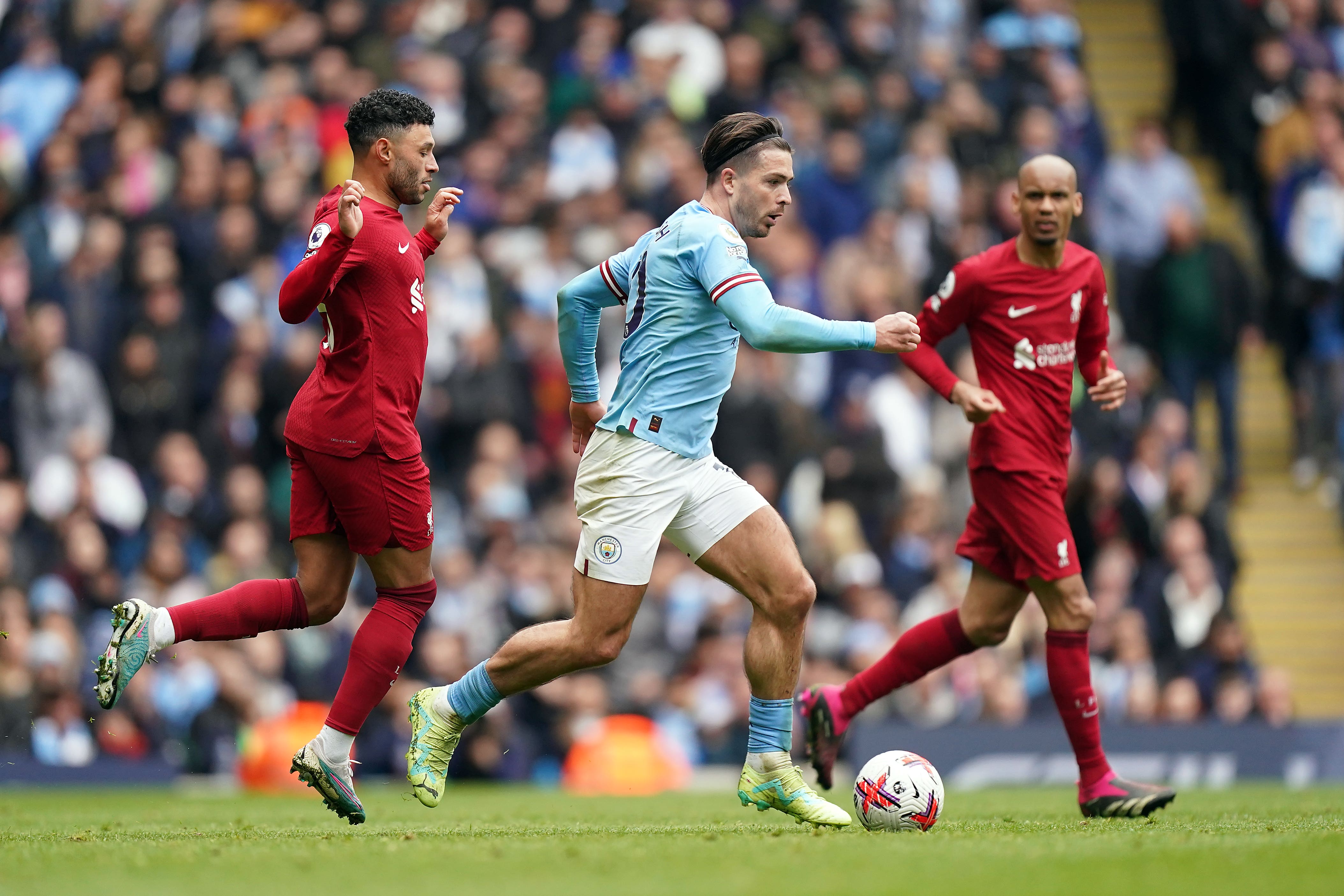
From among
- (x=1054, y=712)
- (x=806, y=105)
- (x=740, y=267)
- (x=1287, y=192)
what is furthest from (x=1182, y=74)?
(x=740, y=267)

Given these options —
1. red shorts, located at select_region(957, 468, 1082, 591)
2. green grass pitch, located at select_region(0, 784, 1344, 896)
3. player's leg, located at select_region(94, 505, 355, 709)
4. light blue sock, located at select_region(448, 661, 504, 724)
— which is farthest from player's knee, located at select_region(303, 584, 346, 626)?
red shorts, located at select_region(957, 468, 1082, 591)

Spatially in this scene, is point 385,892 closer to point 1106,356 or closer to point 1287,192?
point 1106,356

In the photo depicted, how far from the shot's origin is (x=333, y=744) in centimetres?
729

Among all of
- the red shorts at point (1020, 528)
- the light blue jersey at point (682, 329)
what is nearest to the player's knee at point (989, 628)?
the red shorts at point (1020, 528)

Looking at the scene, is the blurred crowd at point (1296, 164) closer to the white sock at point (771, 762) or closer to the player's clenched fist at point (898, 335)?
the white sock at point (771, 762)

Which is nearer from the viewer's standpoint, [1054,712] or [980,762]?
[980,762]

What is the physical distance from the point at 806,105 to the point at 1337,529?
6.32 m

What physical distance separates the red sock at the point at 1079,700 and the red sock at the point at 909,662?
0.57 metres

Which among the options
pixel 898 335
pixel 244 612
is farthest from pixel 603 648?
pixel 898 335

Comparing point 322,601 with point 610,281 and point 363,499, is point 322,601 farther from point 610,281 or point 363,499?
point 610,281

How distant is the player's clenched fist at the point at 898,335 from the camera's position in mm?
6934

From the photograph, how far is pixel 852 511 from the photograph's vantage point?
14336 millimetres

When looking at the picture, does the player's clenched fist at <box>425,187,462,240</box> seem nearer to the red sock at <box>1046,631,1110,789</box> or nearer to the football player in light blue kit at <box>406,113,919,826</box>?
the football player in light blue kit at <box>406,113,919,826</box>

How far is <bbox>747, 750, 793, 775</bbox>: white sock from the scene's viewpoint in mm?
7520
